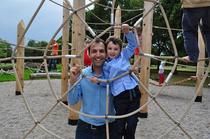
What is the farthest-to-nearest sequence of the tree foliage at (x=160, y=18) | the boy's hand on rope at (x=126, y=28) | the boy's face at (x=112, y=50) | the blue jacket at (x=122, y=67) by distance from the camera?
the tree foliage at (x=160, y=18) → the boy's face at (x=112, y=50) → the blue jacket at (x=122, y=67) → the boy's hand on rope at (x=126, y=28)

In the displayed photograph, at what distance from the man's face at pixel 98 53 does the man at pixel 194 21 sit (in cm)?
52

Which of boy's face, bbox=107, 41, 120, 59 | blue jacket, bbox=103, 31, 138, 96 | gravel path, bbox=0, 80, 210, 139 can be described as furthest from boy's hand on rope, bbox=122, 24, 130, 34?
gravel path, bbox=0, 80, 210, 139

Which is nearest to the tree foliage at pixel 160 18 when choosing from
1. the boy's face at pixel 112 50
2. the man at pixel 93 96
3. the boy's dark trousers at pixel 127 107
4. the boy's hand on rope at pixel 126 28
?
the boy's dark trousers at pixel 127 107

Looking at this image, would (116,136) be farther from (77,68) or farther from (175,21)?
(175,21)

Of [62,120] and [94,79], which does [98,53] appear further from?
[62,120]

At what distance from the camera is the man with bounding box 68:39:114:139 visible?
8.50 ft

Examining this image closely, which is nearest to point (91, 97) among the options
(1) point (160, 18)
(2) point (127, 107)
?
(2) point (127, 107)

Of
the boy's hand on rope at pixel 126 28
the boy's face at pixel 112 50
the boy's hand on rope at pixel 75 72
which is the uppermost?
the boy's hand on rope at pixel 126 28

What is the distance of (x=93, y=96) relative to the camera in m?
2.62

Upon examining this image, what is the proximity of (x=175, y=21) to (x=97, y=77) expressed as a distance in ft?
42.3

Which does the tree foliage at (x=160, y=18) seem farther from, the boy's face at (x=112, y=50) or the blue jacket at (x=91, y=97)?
the blue jacket at (x=91, y=97)

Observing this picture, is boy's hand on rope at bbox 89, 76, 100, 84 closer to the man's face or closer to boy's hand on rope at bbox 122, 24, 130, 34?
the man's face

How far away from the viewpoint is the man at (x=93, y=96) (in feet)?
8.50

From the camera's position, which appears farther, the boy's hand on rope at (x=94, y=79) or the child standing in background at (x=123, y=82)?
the child standing in background at (x=123, y=82)
